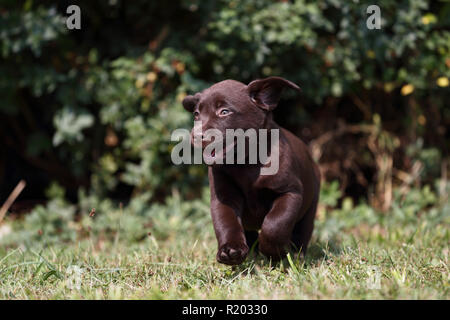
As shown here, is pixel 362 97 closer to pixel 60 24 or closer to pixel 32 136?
pixel 60 24

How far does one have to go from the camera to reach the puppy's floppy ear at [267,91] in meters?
2.70

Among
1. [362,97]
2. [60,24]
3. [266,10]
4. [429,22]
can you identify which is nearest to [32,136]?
[60,24]

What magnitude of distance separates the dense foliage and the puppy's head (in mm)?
1806

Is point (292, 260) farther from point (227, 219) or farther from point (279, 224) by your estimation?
point (227, 219)

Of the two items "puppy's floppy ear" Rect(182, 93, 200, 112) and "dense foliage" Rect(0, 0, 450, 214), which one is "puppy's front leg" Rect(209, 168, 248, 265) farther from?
"dense foliage" Rect(0, 0, 450, 214)

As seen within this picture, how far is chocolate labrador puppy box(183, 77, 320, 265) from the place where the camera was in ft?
8.36

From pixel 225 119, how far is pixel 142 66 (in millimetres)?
2580

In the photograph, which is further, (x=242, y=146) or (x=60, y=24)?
(x=60, y=24)

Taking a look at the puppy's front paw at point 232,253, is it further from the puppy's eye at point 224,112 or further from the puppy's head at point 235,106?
the puppy's eye at point 224,112

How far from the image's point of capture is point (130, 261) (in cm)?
297

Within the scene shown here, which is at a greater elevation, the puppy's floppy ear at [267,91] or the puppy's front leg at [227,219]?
the puppy's floppy ear at [267,91]

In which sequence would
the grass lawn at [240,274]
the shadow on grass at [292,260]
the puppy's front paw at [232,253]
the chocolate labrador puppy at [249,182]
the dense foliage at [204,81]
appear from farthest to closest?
the dense foliage at [204,81] < the shadow on grass at [292,260] < the chocolate labrador puppy at [249,182] < the puppy's front paw at [232,253] < the grass lawn at [240,274]


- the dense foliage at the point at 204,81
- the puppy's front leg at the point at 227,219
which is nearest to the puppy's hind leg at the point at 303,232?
the puppy's front leg at the point at 227,219

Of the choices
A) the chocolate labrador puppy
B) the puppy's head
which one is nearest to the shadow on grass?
the chocolate labrador puppy
